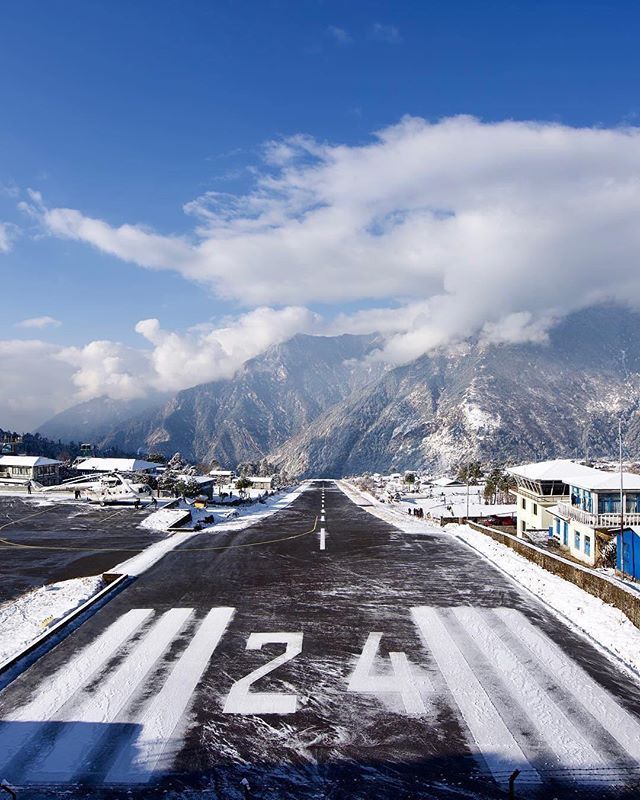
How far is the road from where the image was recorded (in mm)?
11000

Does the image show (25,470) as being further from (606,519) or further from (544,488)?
(606,519)

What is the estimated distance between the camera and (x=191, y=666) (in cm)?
1625

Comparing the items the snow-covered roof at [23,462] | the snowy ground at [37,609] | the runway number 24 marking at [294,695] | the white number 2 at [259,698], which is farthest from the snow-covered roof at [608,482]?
the snow-covered roof at [23,462]

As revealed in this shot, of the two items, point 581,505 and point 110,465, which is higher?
point 581,505

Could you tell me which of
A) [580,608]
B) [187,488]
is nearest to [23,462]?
[187,488]

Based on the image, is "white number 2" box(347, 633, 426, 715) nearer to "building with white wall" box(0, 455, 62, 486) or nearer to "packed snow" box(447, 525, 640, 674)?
"packed snow" box(447, 525, 640, 674)

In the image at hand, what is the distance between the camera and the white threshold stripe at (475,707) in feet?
Answer: 38.0

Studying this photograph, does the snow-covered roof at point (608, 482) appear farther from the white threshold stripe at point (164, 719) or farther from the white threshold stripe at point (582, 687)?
the white threshold stripe at point (164, 719)

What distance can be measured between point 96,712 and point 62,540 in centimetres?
3175

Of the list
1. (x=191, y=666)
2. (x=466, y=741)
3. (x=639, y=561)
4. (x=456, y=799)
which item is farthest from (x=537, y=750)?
(x=639, y=561)

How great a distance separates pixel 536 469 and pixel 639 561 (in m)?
21.6

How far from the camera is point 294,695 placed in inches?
568

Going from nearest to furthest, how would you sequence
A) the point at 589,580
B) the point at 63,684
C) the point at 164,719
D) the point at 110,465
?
the point at 164,719, the point at 63,684, the point at 589,580, the point at 110,465

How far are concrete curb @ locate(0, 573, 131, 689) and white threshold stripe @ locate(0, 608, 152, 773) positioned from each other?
1.31 metres
